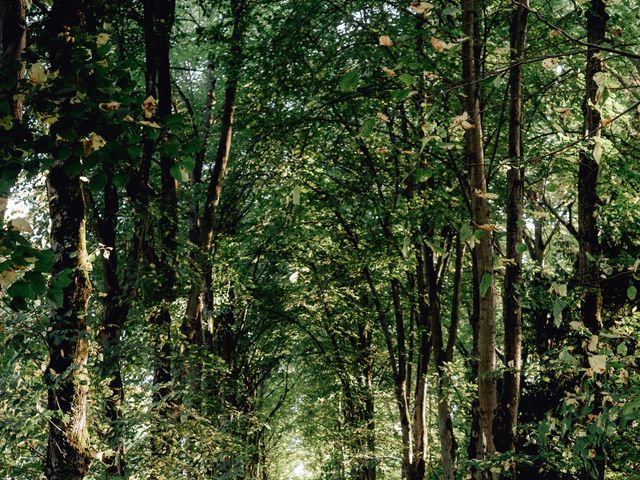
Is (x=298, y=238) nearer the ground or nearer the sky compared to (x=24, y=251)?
nearer the sky

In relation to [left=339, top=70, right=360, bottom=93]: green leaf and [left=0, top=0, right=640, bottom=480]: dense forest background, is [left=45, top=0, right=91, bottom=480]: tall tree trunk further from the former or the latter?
[left=339, top=70, right=360, bottom=93]: green leaf

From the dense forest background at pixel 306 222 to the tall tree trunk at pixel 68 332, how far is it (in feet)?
0.07

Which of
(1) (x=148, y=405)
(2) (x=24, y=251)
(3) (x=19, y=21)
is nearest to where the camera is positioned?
(2) (x=24, y=251)

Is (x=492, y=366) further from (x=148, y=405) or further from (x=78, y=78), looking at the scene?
(x=78, y=78)

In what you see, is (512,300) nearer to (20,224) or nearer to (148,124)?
(148,124)

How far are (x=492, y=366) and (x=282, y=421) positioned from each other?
2677 cm

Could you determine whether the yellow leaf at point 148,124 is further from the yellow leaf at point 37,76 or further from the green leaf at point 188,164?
the yellow leaf at point 37,76

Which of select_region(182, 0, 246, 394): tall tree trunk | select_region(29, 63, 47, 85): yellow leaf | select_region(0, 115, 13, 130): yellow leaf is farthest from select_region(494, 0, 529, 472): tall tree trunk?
select_region(0, 115, 13, 130): yellow leaf

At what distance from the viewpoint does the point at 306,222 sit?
55.9 ft

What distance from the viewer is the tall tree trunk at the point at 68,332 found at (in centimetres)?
614

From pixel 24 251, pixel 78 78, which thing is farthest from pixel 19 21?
pixel 24 251

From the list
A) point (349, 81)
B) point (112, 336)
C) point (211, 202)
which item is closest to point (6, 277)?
point (349, 81)

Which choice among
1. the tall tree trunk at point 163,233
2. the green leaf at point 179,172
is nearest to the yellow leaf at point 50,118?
the green leaf at point 179,172

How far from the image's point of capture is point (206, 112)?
1697 cm
